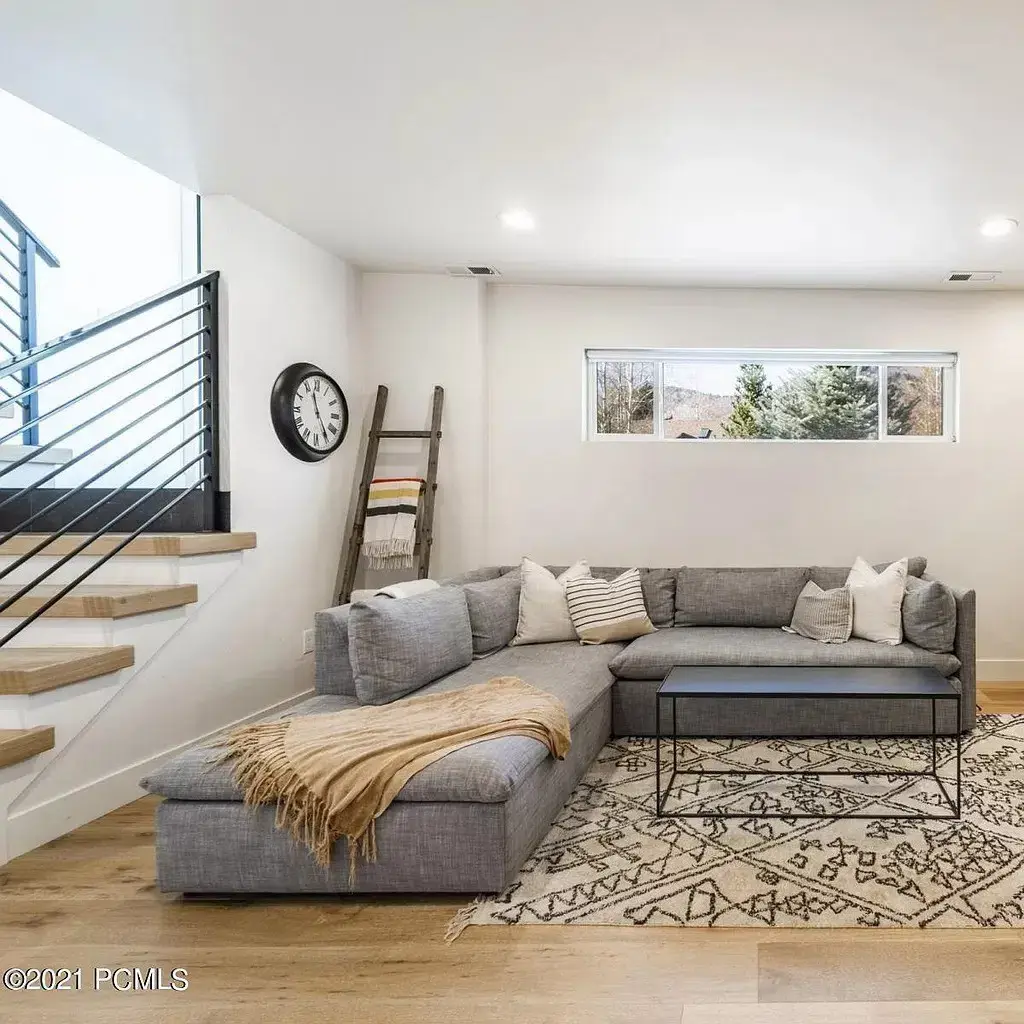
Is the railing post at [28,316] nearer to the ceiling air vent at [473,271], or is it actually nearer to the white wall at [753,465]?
the ceiling air vent at [473,271]

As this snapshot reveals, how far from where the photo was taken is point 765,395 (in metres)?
5.37

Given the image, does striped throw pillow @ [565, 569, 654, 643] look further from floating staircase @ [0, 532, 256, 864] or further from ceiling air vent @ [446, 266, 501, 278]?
ceiling air vent @ [446, 266, 501, 278]

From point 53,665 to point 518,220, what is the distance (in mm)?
2707

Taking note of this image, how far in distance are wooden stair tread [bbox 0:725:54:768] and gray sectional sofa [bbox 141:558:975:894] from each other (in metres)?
0.51

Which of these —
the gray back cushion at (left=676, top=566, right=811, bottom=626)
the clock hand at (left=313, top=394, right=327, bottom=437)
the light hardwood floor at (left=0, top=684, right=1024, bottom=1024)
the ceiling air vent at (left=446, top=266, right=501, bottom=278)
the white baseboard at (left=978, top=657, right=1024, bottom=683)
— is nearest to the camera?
the light hardwood floor at (left=0, top=684, right=1024, bottom=1024)

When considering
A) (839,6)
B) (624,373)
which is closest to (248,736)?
(839,6)

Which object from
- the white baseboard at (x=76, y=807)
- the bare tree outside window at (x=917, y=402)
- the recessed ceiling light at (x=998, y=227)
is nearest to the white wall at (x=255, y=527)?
the white baseboard at (x=76, y=807)

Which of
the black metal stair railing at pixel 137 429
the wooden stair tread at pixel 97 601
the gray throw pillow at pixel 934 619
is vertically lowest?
the gray throw pillow at pixel 934 619

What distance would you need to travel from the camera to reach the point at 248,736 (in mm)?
2568

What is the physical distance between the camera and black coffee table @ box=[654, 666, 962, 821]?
290cm

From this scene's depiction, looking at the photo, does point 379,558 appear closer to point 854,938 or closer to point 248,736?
point 248,736

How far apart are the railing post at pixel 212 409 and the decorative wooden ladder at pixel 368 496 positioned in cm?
102

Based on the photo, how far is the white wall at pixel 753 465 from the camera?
5164 millimetres

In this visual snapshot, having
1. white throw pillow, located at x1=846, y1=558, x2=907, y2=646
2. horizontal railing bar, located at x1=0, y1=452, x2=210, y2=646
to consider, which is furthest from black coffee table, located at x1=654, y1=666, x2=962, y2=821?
horizontal railing bar, located at x1=0, y1=452, x2=210, y2=646
